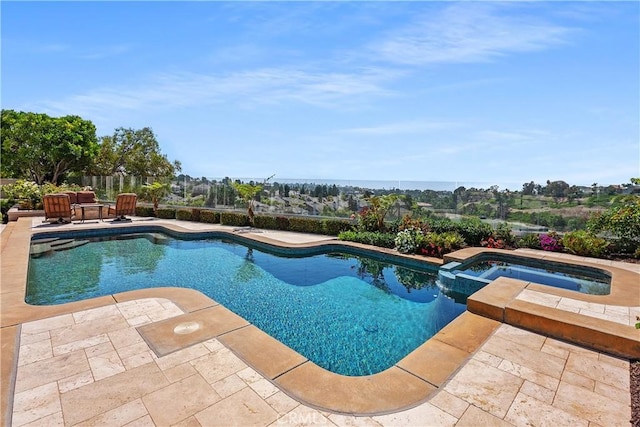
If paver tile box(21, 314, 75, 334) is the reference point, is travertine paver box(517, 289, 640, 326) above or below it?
above

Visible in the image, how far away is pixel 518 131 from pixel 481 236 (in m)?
6.03

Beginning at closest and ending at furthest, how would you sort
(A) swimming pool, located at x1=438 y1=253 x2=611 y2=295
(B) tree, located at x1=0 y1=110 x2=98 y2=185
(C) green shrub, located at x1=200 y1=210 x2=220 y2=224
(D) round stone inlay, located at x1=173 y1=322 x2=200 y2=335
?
(D) round stone inlay, located at x1=173 y1=322 x2=200 y2=335 < (A) swimming pool, located at x1=438 y1=253 x2=611 y2=295 < (C) green shrub, located at x1=200 y1=210 x2=220 y2=224 < (B) tree, located at x1=0 y1=110 x2=98 y2=185

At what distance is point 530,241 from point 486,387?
748 centimetres

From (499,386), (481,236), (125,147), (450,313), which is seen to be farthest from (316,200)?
(125,147)

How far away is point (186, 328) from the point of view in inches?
140

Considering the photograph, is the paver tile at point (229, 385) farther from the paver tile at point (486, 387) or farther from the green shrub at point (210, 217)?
the green shrub at point (210, 217)

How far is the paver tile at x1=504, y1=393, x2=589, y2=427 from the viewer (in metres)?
2.26

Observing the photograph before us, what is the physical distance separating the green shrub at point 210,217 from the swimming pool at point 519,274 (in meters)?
10.3

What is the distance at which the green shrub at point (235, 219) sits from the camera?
13.3m

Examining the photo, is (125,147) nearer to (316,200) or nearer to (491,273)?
(316,200)

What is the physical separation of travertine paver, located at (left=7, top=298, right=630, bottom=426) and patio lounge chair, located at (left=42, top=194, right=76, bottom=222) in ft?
33.8

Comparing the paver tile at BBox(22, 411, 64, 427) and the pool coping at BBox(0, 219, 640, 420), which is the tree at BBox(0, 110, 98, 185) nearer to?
the pool coping at BBox(0, 219, 640, 420)

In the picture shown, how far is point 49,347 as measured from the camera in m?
3.18

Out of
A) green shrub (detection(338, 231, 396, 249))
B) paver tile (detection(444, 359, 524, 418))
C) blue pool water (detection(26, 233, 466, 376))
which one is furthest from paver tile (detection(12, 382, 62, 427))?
green shrub (detection(338, 231, 396, 249))
